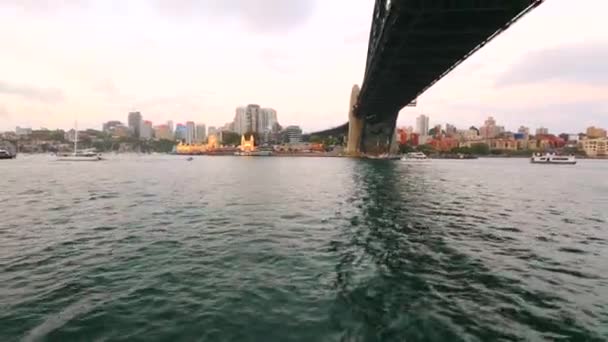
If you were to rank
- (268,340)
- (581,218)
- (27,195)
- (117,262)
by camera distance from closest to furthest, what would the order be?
(268,340)
(117,262)
(581,218)
(27,195)

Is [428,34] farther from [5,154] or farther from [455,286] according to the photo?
[5,154]

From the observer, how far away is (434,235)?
14.3m

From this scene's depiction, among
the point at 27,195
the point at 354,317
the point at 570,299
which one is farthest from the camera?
the point at 27,195

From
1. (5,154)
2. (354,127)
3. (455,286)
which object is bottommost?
(455,286)

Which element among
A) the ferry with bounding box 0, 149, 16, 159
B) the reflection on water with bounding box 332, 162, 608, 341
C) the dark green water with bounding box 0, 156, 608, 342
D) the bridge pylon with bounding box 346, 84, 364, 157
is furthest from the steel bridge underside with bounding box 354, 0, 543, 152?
the ferry with bounding box 0, 149, 16, 159

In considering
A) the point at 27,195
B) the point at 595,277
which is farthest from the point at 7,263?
the point at 27,195

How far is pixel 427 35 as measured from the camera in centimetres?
3297

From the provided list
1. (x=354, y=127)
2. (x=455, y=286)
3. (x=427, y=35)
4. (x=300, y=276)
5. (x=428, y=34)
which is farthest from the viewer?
(x=354, y=127)

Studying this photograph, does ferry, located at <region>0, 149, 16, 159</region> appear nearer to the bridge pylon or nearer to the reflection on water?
the bridge pylon

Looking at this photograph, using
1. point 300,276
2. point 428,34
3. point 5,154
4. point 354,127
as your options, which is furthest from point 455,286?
point 5,154

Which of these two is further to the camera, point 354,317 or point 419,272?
point 419,272

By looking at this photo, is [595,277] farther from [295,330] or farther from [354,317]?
[295,330]

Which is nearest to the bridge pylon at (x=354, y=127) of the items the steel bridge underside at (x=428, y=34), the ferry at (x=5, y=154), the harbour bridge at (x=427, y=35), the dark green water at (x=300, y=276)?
the harbour bridge at (x=427, y=35)

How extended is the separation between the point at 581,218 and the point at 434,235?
1147 cm
